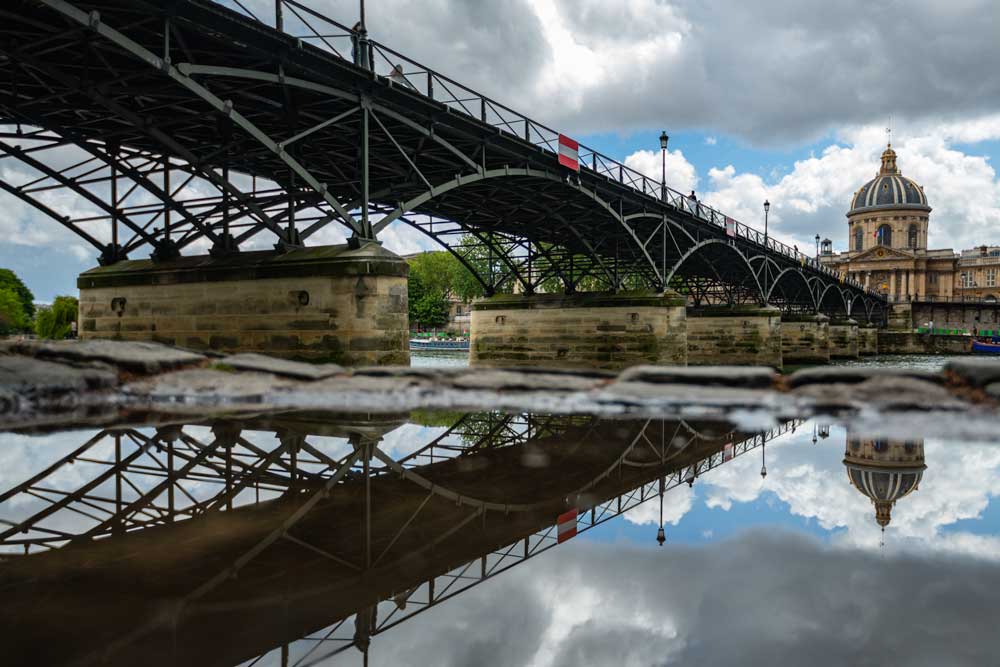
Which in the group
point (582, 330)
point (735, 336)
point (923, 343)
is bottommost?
point (923, 343)

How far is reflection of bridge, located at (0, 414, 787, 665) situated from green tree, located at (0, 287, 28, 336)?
7483cm

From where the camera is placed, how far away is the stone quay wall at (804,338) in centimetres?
5731

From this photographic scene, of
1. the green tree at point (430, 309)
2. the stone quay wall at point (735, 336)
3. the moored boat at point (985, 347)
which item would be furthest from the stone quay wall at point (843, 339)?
the green tree at point (430, 309)

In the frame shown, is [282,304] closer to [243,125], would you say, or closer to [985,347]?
[243,125]

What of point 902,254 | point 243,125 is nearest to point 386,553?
point 243,125

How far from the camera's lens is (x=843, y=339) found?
64750mm

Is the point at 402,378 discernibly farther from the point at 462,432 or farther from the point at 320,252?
the point at 320,252

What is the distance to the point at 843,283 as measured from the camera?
235 feet

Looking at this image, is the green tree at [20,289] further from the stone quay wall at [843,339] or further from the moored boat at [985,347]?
the moored boat at [985,347]

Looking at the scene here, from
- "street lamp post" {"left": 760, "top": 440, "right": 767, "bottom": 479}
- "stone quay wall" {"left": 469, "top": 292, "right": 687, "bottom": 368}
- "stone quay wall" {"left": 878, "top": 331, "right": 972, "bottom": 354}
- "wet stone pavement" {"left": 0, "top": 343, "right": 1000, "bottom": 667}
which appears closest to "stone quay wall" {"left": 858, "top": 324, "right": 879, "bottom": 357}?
"stone quay wall" {"left": 878, "top": 331, "right": 972, "bottom": 354}

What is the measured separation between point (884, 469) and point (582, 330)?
28671 millimetres

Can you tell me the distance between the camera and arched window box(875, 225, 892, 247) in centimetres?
13800

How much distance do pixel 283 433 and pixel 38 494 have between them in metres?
1.73

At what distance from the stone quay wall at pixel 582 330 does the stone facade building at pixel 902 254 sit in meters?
109
